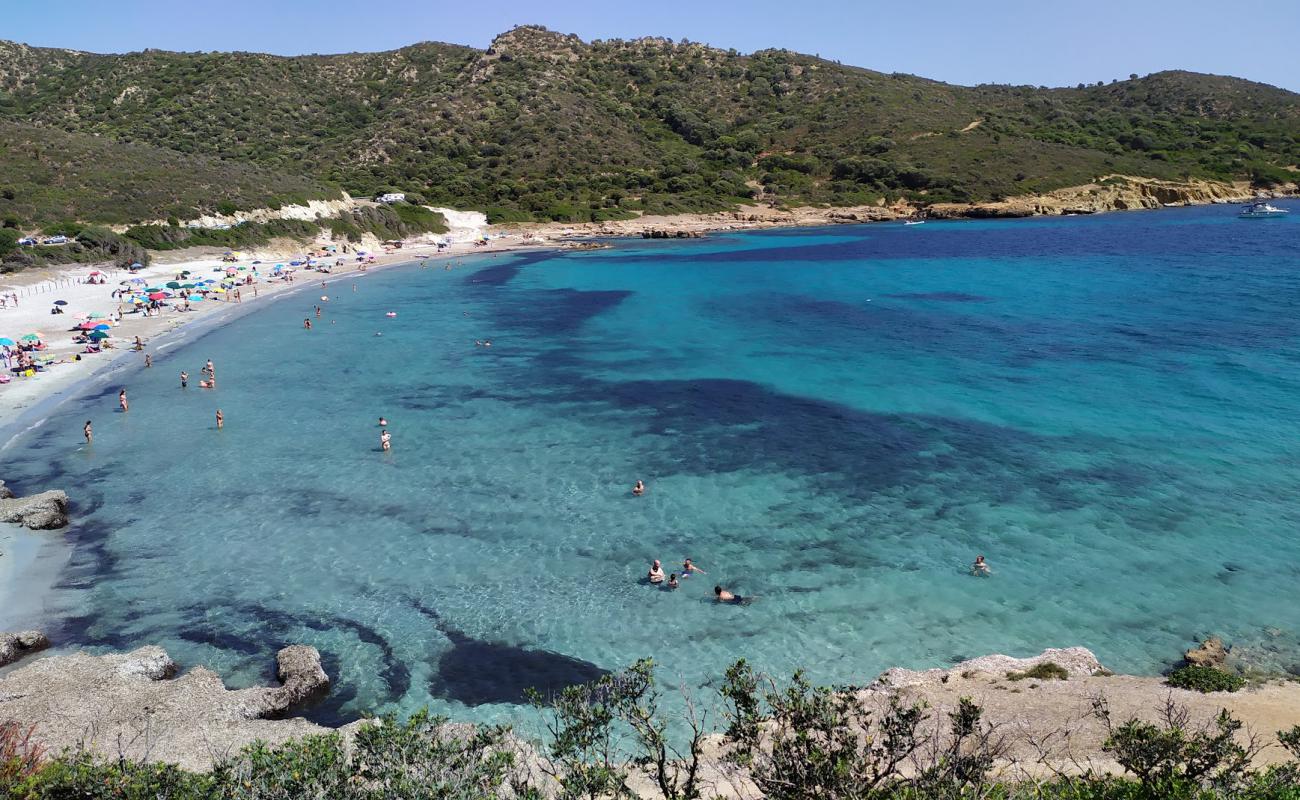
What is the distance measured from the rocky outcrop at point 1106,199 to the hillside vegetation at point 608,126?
3.22 meters

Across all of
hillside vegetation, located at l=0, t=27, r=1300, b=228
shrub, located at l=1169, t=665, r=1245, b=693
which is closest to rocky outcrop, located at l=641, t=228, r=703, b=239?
hillside vegetation, located at l=0, t=27, r=1300, b=228

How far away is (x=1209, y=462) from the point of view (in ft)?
88.6

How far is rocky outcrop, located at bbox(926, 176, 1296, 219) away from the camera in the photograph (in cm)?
13075

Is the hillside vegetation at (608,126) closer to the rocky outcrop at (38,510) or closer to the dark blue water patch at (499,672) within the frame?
the rocky outcrop at (38,510)

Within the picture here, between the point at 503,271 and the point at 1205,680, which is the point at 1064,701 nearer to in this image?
the point at 1205,680

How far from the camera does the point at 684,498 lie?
83.7 ft

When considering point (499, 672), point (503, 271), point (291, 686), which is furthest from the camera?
point (503, 271)

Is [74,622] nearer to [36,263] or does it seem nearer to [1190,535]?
[1190,535]

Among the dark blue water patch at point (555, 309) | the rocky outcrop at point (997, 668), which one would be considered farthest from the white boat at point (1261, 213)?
the rocky outcrop at point (997, 668)

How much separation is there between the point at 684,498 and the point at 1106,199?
13763cm

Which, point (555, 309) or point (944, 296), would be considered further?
point (944, 296)

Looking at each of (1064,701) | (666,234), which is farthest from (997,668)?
(666,234)

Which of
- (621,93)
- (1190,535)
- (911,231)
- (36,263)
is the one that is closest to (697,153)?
(621,93)

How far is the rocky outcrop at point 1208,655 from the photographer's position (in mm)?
16109
